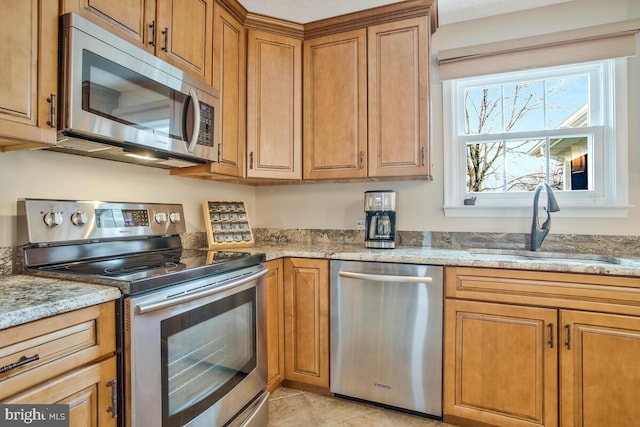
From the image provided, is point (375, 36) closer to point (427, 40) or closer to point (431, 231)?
point (427, 40)

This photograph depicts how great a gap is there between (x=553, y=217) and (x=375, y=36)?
1.62 m

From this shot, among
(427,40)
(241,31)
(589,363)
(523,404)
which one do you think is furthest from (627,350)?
(241,31)

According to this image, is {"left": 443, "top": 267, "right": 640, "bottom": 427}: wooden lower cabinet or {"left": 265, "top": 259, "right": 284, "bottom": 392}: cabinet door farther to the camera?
{"left": 265, "top": 259, "right": 284, "bottom": 392}: cabinet door

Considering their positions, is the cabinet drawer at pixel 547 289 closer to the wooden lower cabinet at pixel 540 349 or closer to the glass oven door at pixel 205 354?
the wooden lower cabinet at pixel 540 349

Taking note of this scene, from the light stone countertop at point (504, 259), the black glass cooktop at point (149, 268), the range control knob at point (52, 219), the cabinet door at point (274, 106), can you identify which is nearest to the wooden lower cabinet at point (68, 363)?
the black glass cooktop at point (149, 268)

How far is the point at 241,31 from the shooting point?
2.14 m

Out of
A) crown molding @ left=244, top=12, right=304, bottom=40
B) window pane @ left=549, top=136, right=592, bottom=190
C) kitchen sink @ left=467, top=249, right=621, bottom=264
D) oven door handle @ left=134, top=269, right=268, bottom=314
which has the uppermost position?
crown molding @ left=244, top=12, right=304, bottom=40

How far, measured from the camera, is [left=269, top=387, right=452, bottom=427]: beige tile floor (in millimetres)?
1778

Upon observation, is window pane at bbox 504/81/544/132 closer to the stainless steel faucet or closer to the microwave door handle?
the stainless steel faucet

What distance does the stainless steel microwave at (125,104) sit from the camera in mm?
1169

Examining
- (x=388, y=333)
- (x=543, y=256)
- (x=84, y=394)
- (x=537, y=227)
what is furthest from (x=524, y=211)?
(x=84, y=394)

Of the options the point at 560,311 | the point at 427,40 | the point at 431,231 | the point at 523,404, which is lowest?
the point at 523,404

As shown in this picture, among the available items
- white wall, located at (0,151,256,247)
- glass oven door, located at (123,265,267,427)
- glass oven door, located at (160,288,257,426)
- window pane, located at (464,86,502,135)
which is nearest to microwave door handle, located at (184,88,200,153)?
white wall, located at (0,151,256,247)

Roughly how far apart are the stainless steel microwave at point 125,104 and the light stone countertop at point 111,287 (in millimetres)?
547
